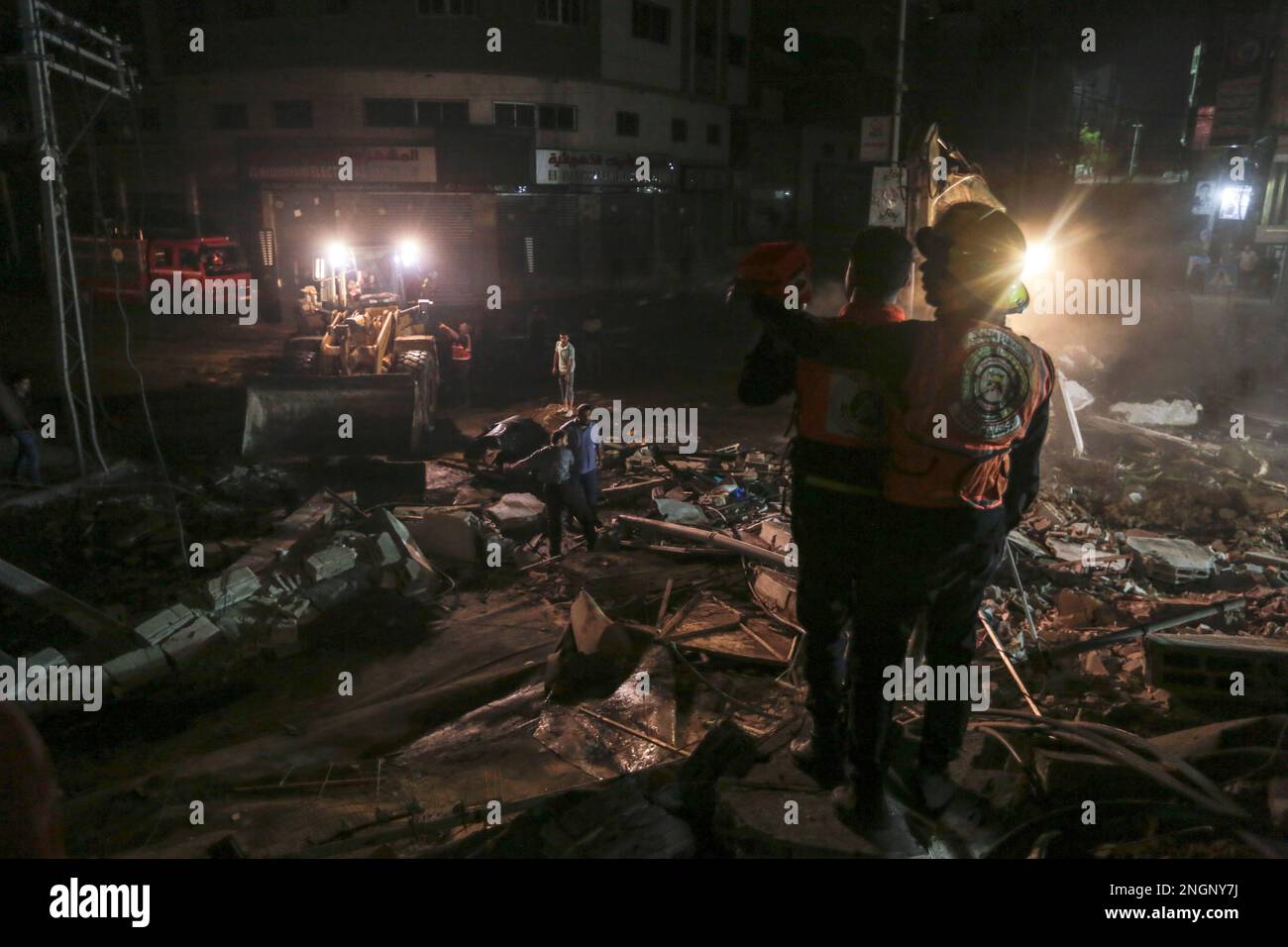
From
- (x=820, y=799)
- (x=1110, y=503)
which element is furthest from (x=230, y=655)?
(x=1110, y=503)

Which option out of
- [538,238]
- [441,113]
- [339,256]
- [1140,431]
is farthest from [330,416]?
[441,113]

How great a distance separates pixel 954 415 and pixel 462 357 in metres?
13.7

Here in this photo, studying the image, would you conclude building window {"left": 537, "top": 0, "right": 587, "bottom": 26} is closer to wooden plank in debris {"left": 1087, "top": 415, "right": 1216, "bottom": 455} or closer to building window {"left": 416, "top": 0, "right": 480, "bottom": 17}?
building window {"left": 416, "top": 0, "right": 480, "bottom": 17}

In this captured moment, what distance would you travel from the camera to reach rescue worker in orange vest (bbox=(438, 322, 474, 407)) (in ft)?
→ 50.9

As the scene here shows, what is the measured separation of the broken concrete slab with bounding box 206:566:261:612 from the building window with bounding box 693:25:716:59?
3095 centimetres

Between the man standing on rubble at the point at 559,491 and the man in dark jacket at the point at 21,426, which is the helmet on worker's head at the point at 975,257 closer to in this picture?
the man standing on rubble at the point at 559,491

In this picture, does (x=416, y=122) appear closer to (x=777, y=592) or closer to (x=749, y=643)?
(x=777, y=592)

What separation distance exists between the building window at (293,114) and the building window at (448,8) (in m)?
4.63

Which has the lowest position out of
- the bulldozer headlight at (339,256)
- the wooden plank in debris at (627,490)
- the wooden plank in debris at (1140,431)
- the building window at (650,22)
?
the wooden plank in debris at (627,490)

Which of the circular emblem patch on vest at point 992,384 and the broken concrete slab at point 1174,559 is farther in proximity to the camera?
the broken concrete slab at point 1174,559

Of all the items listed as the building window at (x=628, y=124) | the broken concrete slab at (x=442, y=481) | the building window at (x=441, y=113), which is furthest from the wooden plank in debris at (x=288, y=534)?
the building window at (x=628, y=124)

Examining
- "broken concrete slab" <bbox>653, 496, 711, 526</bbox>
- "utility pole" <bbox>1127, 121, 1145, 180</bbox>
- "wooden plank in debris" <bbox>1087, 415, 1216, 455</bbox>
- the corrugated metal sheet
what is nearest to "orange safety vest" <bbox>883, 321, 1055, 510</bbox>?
"broken concrete slab" <bbox>653, 496, 711, 526</bbox>

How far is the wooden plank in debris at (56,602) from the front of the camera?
6.67 m
